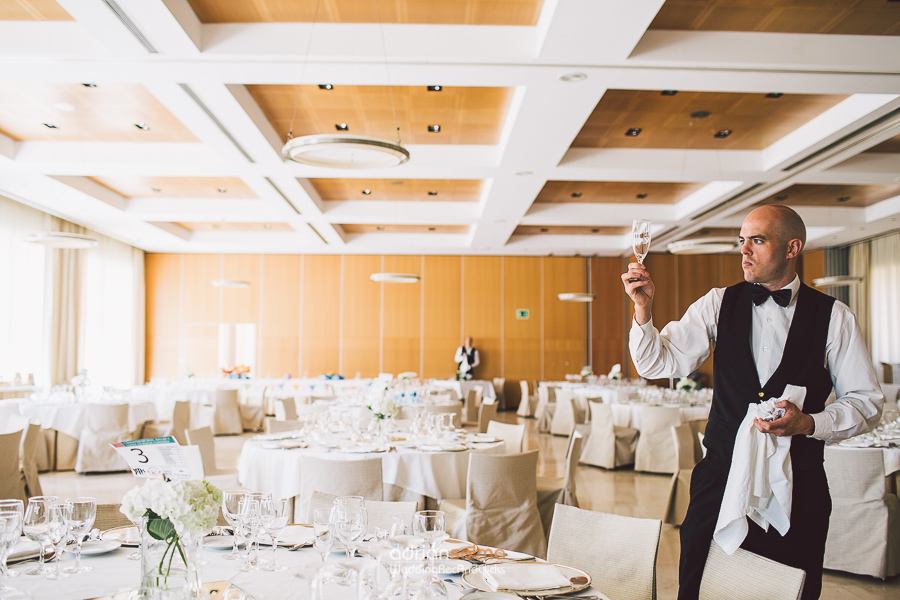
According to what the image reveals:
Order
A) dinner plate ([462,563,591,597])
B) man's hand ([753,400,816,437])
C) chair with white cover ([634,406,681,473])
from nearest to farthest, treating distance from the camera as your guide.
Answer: dinner plate ([462,563,591,597]) → man's hand ([753,400,816,437]) → chair with white cover ([634,406,681,473])

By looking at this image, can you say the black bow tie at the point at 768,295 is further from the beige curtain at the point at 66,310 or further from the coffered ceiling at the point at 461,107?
the beige curtain at the point at 66,310

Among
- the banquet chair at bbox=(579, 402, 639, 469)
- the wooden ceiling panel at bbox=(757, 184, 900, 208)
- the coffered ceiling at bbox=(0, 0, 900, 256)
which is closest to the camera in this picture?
the coffered ceiling at bbox=(0, 0, 900, 256)

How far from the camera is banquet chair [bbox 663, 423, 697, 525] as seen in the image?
5.46 metres

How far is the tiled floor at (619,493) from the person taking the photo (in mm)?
4215

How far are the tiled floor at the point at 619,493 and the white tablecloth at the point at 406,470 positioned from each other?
0.74 metres

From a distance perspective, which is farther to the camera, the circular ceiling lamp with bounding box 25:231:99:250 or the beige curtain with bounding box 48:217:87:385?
the beige curtain with bounding box 48:217:87:385

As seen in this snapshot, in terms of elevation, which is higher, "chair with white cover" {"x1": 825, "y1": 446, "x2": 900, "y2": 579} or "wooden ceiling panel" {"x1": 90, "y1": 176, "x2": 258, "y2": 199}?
"wooden ceiling panel" {"x1": 90, "y1": 176, "x2": 258, "y2": 199}

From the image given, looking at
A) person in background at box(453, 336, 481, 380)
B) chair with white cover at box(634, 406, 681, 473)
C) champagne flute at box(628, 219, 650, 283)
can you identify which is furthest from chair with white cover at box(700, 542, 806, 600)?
person in background at box(453, 336, 481, 380)

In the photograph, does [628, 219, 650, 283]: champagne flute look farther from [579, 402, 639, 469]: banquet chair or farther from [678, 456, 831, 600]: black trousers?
[579, 402, 639, 469]: banquet chair

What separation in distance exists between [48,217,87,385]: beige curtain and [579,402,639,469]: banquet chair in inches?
389

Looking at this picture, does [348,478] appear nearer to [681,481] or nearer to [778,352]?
[778,352]

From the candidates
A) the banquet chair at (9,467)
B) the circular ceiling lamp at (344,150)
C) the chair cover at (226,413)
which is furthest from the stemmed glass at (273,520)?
the chair cover at (226,413)

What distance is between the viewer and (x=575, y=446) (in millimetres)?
4898

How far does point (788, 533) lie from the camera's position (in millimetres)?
2121
